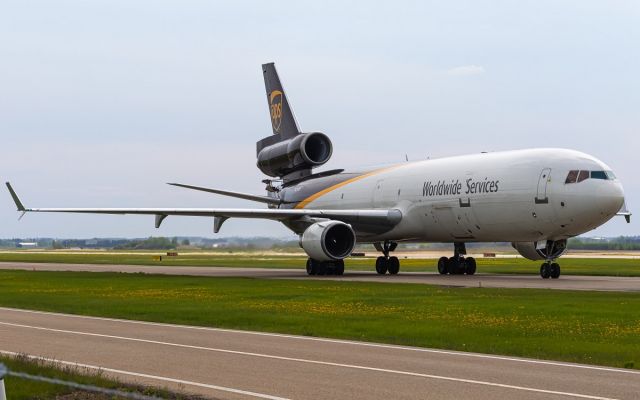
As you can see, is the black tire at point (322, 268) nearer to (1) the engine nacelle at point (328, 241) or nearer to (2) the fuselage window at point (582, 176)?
(1) the engine nacelle at point (328, 241)

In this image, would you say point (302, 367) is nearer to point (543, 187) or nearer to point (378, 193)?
point (543, 187)

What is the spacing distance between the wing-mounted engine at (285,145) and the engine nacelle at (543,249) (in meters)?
12.6

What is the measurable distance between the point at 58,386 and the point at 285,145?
4036cm

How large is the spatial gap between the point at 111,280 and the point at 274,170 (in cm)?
1825

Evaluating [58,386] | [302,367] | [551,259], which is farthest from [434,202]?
[58,386]

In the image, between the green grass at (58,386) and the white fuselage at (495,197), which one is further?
the white fuselage at (495,197)

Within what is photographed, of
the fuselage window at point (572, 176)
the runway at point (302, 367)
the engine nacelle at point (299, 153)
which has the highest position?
the engine nacelle at point (299, 153)

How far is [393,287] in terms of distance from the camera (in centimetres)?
3053

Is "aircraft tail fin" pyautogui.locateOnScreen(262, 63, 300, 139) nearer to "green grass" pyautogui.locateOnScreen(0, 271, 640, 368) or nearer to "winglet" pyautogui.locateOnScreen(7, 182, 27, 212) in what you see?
"winglet" pyautogui.locateOnScreen(7, 182, 27, 212)

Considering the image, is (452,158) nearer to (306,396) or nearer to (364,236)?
(364,236)

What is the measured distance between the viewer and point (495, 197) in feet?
122

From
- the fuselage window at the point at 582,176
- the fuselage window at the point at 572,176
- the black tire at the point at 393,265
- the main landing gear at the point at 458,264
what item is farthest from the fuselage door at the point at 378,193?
the fuselage window at the point at 582,176

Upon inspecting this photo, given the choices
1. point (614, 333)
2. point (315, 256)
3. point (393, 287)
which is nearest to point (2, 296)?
point (393, 287)

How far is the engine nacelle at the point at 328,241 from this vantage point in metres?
39.7
